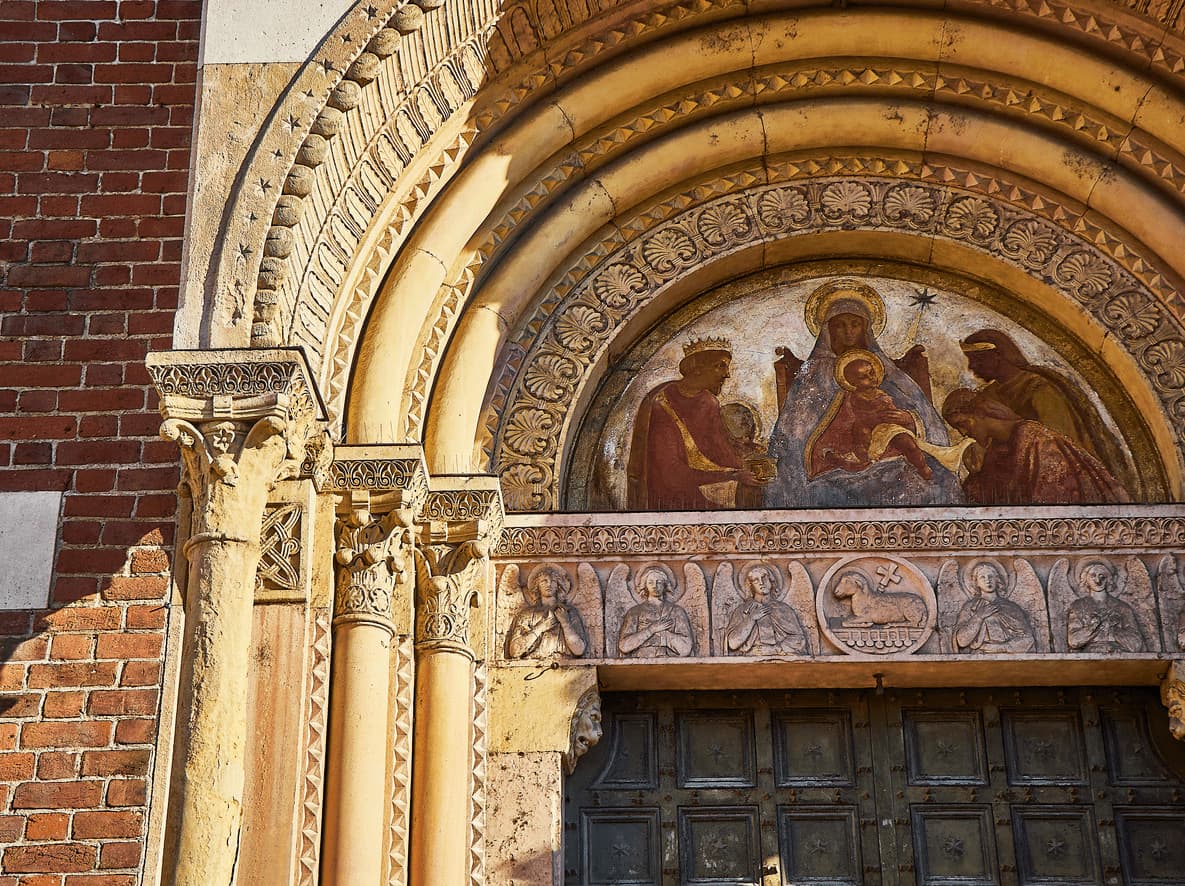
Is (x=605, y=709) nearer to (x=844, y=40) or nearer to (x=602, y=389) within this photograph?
(x=602, y=389)

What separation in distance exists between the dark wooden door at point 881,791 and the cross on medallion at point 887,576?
501 mm

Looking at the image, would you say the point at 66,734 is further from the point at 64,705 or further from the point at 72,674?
the point at 72,674

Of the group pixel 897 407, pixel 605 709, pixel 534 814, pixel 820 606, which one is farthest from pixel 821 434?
pixel 534 814

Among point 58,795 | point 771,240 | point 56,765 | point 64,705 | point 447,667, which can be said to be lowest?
point 58,795

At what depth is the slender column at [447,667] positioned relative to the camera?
6.00 metres

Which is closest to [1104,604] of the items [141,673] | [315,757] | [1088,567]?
[1088,567]

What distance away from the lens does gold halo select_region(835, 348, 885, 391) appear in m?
7.33

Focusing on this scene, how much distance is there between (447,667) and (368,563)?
544 millimetres

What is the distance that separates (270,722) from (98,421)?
52.1 inches

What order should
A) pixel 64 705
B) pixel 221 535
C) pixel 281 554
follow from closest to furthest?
pixel 221 535 < pixel 64 705 < pixel 281 554

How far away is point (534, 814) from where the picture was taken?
6.30m

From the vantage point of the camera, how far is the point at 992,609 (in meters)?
6.59

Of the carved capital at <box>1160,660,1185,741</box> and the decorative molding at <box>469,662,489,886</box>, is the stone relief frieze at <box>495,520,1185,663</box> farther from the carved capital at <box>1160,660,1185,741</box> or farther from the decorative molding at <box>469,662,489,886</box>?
the decorative molding at <box>469,662,489,886</box>

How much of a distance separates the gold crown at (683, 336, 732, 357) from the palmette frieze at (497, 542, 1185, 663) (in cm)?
114
